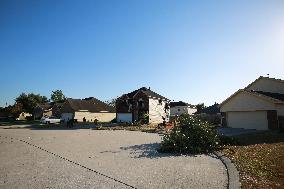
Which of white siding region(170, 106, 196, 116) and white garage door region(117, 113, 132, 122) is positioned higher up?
white siding region(170, 106, 196, 116)

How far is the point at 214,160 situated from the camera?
13.2m

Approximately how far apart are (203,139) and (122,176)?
7777 mm

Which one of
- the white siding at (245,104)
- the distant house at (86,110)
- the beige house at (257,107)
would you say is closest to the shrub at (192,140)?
the beige house at (257,107)

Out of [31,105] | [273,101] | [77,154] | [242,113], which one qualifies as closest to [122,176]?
[77,154]

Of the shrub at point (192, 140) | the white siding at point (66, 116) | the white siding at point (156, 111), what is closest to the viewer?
the shrub at point (192, 140)

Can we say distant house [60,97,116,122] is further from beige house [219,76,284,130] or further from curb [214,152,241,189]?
curb [214,152,241,189]

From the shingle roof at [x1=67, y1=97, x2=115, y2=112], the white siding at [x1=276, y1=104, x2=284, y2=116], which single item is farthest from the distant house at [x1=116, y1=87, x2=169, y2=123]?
the white siding at [x1=276, y1=104, x2=284, y2=116]

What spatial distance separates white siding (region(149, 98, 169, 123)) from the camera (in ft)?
177

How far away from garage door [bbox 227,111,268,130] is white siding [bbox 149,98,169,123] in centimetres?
2074

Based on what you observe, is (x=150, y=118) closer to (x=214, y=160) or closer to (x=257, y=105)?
(x=257, y=105)

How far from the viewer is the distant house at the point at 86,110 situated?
65394mm

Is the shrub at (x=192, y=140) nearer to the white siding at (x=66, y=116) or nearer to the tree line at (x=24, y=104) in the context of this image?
the white siding at (x=66, y=116)

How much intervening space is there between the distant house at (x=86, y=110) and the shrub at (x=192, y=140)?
5083 centimetres

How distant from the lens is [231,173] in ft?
33.3
